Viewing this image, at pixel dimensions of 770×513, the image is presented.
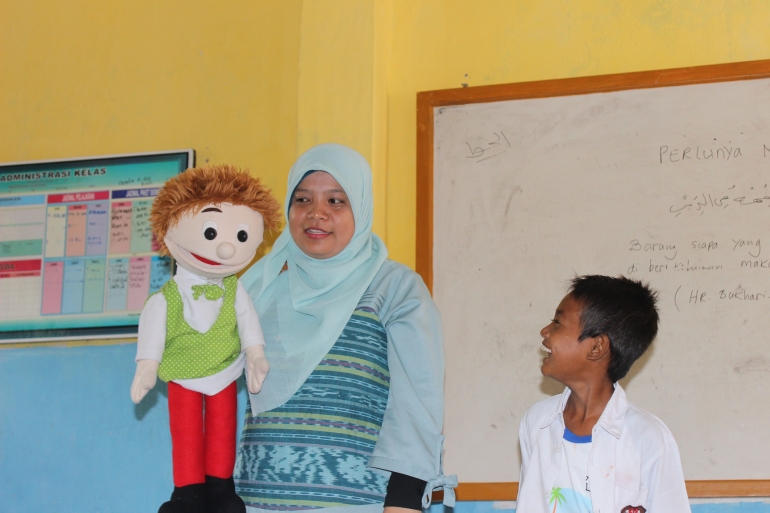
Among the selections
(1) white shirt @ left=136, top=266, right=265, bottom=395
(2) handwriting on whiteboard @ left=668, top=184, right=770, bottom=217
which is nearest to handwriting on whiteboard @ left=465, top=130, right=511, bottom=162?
(2) handwriting on whiteboard @ left=668, top=184, right=770, bottom=217

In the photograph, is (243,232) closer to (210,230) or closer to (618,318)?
(210,230)

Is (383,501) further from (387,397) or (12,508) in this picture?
(12,508)

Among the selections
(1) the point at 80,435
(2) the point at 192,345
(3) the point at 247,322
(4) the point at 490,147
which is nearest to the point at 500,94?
(4) the point at 490,147

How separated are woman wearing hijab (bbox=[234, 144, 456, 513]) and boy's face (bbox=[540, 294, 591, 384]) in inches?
10.1

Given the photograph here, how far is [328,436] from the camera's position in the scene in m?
1.45

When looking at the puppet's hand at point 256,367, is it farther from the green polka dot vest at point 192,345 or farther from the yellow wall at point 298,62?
the yellow wall at point 298,62

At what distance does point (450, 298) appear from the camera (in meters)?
2.22

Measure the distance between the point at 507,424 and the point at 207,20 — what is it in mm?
1594

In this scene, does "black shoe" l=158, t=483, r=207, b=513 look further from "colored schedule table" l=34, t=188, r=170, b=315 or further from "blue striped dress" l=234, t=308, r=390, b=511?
"colored schedule table" l=34, t=188, r=170, b=315

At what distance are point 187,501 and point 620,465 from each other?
800mm

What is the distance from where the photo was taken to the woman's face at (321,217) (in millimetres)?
1604

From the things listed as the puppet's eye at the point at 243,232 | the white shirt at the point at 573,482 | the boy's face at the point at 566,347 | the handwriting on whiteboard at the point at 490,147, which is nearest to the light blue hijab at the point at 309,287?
the puppet's eye at the point at 243,232

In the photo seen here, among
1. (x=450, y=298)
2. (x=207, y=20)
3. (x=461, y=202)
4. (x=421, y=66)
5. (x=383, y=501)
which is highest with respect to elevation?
(x=207, y=20)

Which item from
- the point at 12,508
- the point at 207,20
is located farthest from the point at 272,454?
the point at 207,20
